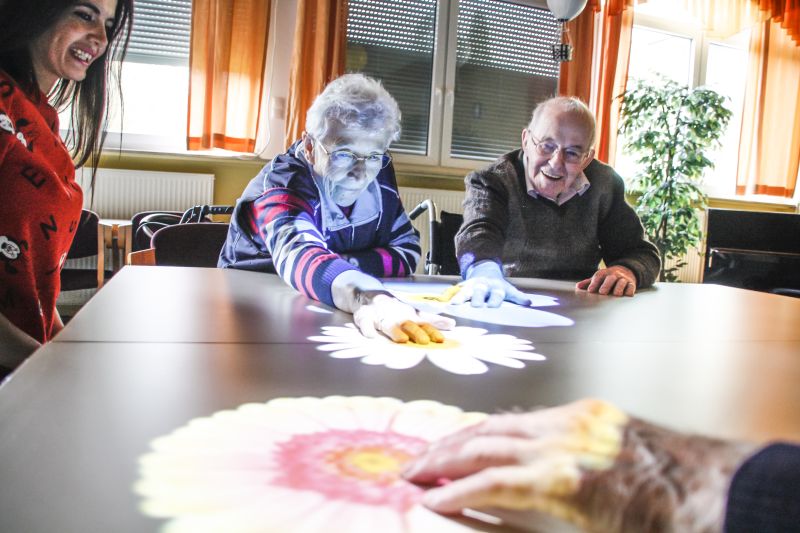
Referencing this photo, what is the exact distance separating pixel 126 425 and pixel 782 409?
63 centimetres

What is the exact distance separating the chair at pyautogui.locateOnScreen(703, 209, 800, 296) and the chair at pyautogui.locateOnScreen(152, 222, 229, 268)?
2211 mm

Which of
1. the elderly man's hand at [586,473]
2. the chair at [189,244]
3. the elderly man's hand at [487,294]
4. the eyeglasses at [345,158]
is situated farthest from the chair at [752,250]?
the elderly man's hand at [586,473]

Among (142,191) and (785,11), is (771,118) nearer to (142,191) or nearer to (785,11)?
(785,11)

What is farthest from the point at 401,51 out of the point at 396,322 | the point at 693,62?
the point at 396,322

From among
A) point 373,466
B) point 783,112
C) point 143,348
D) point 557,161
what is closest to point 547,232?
point 557,161

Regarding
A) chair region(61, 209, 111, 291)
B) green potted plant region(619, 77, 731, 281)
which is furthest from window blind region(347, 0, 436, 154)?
chair region(61, 209, 111, 291)

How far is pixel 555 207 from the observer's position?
1.95m

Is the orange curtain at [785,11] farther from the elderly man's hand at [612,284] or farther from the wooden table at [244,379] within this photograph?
the wooden table at [244,379]

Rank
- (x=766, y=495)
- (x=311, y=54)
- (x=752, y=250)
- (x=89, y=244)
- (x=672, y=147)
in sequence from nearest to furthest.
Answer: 1. (x=766, y=495)
2. (x=752, y=250)
3. (x=89, y=244)
4. (x=311, y=54)
5. (x=672, y=147)

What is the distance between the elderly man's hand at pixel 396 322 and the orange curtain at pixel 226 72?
122 inches

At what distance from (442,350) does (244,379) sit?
28cm

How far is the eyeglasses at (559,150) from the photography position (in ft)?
5.94

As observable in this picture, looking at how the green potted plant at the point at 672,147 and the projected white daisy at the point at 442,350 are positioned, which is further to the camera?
the green potted plant at the point at 672,147

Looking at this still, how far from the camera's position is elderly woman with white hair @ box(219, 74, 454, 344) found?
1.23 metres
